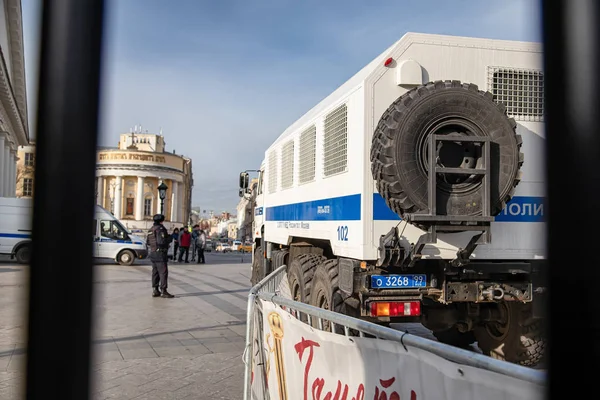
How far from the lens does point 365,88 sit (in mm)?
5613

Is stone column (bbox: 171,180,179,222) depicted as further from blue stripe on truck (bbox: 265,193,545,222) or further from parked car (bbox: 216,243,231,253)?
blue stripe on truck (bbox: 265,193,545,222)

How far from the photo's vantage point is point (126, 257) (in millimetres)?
23094

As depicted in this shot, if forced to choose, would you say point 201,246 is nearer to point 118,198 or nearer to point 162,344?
point 162,344

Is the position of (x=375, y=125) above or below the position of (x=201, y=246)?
above

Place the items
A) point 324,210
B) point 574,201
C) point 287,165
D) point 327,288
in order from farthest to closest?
point 287,165
point 324,210
point 327,288
point 574,201

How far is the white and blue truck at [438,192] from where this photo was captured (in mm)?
5152

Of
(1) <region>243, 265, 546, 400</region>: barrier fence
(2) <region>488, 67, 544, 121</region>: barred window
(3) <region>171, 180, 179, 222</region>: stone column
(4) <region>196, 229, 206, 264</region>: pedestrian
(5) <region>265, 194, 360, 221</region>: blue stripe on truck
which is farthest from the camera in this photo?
(3) <region>171, 180, 179, 222</region>: stone column

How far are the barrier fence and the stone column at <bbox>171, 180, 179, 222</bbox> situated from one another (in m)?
96.3

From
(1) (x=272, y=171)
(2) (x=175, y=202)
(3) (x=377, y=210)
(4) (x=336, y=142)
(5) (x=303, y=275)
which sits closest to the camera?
(3) (x=377, y=210)

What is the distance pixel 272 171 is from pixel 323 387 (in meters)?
7.99

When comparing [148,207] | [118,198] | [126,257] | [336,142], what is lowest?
[126,257]

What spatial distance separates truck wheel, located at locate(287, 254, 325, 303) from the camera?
24.2ft

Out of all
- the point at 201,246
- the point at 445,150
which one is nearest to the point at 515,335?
the point at 445,150

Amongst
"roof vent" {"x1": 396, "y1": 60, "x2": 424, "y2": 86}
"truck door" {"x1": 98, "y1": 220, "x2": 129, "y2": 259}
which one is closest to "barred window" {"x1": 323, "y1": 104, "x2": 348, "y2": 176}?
"roof vent" {"x1": 396, "y1": 60, "x2": 424, "y2": 86}
